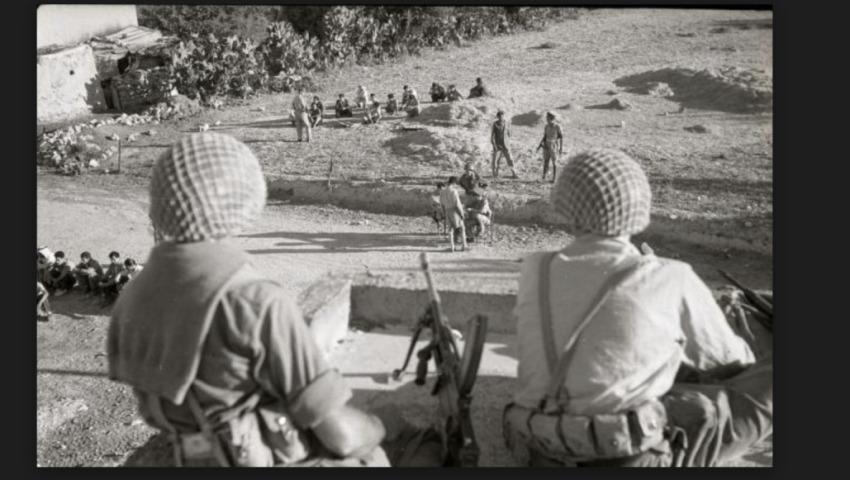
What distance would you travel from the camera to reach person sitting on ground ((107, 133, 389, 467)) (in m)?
2.23

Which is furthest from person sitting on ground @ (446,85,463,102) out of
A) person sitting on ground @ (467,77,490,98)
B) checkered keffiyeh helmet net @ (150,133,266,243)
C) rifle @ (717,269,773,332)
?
checkered keffiyeh helmet net @ (150,133,266,243)

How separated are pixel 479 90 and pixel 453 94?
504 mm

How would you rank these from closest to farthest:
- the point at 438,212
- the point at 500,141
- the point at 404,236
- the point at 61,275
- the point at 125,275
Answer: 1. the point at 125,275
2. the point at 61,275
3. the point at 438,212
4. the point at 404,236
5. the point at 500,141

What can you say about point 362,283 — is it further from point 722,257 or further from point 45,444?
point 722,257

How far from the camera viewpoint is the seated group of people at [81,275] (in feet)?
33.1

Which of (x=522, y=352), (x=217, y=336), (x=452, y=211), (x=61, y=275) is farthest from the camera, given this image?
(x=452, y=211)

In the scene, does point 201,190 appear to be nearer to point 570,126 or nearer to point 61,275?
point 61,275

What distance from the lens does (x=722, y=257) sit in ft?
33.2

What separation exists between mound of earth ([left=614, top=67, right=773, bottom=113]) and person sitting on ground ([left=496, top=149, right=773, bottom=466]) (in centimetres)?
983

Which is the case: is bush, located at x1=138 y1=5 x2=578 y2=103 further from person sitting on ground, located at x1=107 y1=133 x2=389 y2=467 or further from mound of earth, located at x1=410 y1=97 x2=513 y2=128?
person sitting on ground, located at x1=107 y1=133 x2=389 y2=467

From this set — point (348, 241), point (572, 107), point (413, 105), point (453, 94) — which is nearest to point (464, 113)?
point (453, 94)

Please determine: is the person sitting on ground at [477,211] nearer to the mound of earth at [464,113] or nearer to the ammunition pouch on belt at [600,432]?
the mound of earth at [464,113]

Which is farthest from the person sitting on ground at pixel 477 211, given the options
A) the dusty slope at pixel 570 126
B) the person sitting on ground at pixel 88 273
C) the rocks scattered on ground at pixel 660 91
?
the rocks scattered on ground at pixel 660 91

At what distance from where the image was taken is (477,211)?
37.0 ft
